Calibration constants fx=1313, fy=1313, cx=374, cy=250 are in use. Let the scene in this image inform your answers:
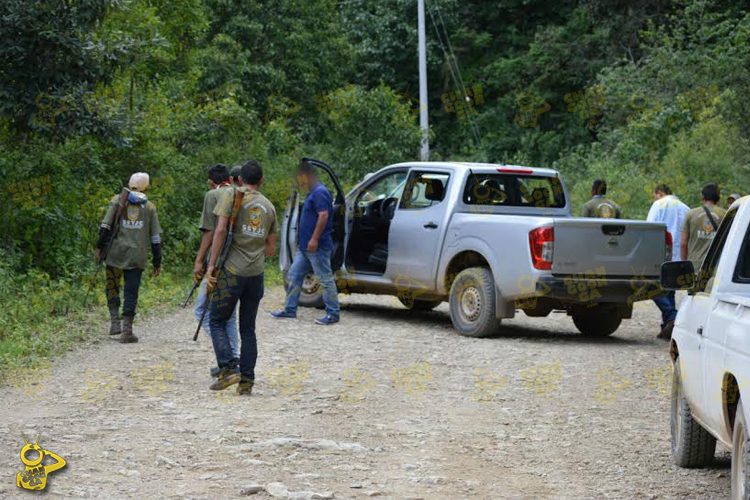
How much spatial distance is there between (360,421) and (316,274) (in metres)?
6.25

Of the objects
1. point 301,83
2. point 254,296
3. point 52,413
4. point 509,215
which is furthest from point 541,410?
point 301,83

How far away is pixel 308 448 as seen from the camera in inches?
329

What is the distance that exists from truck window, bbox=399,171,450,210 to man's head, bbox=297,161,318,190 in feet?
4.09

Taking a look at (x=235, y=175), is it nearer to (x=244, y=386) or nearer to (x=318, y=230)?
(x=318, y=230)

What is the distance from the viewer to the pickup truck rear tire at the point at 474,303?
14.5 meters

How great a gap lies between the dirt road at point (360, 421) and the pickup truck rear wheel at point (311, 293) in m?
2.55

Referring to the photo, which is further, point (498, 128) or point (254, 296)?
point (498, 128)

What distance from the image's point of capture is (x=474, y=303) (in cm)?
1482

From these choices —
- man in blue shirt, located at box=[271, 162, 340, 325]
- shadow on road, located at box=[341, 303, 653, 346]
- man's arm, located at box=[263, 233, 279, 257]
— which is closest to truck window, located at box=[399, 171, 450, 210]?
man in blue shirt, located at box=[271, 162, 340, 325]

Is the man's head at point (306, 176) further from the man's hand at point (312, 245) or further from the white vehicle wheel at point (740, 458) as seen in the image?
the white vehicle wheel at point (740, 458)

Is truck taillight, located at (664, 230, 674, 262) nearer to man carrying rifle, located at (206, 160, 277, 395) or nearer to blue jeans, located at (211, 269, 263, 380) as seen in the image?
man carrying rifle, located at (206, 160, 277, 395)

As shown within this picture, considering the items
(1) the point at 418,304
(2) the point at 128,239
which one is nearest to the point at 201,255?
(2) the point at 128,239

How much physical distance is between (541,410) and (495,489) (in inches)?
109

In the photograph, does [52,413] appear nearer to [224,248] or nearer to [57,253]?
[224,248]
